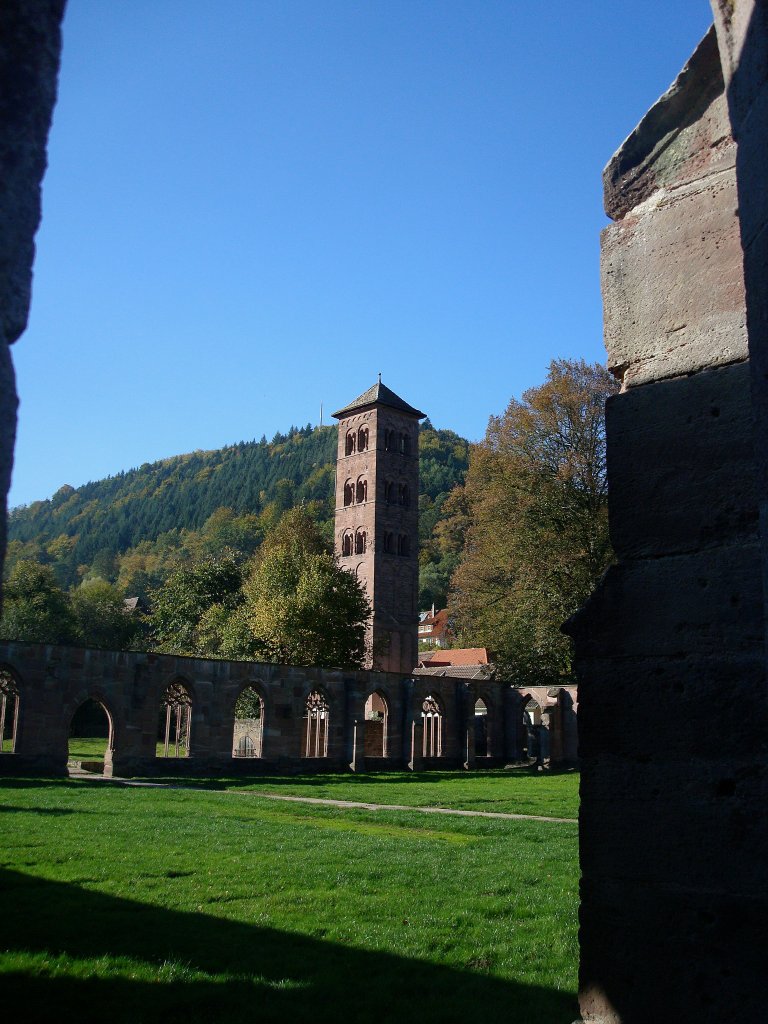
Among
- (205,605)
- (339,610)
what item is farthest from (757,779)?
(205,605)

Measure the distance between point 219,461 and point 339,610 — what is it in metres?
124

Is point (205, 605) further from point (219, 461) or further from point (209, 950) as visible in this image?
point (219, 461)

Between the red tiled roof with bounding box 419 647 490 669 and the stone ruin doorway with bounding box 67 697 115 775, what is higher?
the red tiled roof with bounding box 419 647 490 669

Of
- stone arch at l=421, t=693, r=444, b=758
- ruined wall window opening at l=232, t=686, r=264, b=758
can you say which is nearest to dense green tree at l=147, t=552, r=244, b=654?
ruined wall window opening at l=232, t=686, r=264, b=758

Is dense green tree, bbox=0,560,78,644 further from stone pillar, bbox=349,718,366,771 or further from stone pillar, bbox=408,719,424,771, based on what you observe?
stone pillar, bbox=349,718,366,771

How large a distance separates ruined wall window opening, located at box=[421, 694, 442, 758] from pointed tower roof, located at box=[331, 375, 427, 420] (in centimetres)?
2728

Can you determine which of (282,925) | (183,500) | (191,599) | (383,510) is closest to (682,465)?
(282,925)

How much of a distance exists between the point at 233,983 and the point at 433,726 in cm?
3247

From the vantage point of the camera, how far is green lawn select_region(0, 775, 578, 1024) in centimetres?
459

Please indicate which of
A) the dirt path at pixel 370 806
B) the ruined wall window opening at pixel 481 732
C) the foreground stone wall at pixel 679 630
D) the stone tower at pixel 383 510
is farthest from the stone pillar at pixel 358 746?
the foreground stone wall at pixel 679 630

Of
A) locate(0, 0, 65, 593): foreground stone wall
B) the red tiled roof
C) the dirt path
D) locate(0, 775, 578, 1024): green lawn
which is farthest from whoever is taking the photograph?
the red tiled roof

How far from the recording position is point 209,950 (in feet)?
18.1

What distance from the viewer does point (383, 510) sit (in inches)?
2302

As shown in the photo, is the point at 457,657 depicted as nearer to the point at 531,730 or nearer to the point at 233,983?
the point at 531,730
